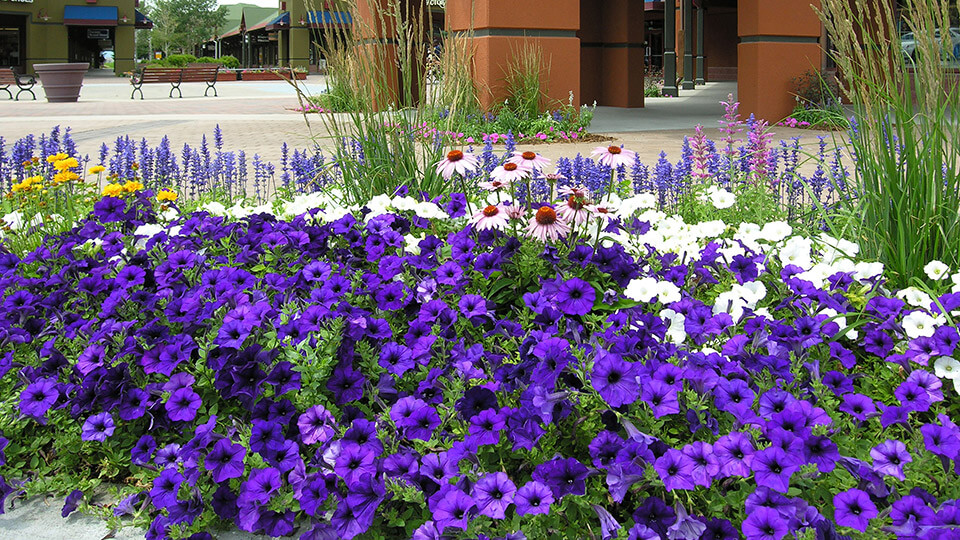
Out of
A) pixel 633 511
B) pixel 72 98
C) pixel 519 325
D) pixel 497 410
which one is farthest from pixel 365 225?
pixel 72 98

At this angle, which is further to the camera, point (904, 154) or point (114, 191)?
point (114, 191)

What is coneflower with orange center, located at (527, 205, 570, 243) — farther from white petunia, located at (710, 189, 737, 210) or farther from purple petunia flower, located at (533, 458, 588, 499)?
white petunia, located at (710, 189, 737, 210)

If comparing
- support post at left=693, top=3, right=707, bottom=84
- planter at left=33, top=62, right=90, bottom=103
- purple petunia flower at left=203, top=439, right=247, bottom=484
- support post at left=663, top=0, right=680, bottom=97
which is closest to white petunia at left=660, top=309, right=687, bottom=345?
purple petunia flower at left=203, top=439, right=247, bottom=484

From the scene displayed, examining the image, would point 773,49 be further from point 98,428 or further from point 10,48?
point 10,48

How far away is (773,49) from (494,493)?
12.8 meters

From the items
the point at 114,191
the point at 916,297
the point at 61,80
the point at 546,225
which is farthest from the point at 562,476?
the point at 61,80

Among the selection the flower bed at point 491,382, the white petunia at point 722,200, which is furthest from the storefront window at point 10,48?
the white petunia at point 722,200

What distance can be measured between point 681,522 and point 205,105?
65.7 feet

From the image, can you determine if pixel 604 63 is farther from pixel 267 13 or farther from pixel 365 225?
pixel 267 13

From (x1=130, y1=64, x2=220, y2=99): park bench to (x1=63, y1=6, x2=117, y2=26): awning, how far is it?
19.1 m

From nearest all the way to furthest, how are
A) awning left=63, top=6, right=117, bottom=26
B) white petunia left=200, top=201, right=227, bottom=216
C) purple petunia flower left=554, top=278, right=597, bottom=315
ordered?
1. purple petunia flower left=554, top=278, right=597, bottom=315
2. white petunia left=200, top=201, right=227, bottom=216
3. awning left=63, top=6, right=117, bottom=26

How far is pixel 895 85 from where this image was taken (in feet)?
9.52

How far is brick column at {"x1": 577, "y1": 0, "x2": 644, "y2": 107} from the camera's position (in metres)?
17.2

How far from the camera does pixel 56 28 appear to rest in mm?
44875
